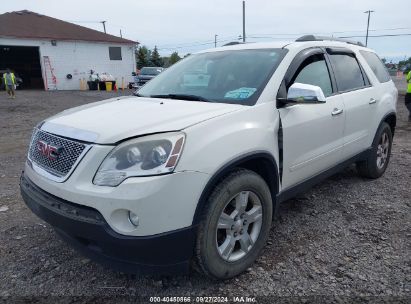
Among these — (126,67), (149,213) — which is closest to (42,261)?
(149,213)

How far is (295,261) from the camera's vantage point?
302 cm

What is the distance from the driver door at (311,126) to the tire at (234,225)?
44cm

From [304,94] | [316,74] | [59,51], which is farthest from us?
[59,51]

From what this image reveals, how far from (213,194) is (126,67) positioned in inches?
1228

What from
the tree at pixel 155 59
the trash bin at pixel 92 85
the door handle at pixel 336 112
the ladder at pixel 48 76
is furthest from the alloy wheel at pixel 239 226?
the tree at pixel 155 59

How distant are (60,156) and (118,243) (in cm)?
76

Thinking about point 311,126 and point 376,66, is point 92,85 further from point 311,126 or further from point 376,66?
point 311,126

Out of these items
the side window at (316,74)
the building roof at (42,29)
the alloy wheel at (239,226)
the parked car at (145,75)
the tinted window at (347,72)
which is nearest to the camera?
the alloy wheel at (239,226)

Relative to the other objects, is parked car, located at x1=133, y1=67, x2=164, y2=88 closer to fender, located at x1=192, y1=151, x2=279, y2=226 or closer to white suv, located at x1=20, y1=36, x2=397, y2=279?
white suv, located at x1=20, y1=36, x2=397, y2=279

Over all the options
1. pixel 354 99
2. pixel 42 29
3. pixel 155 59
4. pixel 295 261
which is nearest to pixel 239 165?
pixel 295 261

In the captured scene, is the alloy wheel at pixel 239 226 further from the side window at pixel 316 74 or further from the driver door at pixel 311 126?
the side window at pixel 316 74

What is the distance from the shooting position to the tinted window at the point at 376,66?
4.72 m

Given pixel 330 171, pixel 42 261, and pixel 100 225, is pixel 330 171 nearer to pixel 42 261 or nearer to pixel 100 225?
pixel 100 225

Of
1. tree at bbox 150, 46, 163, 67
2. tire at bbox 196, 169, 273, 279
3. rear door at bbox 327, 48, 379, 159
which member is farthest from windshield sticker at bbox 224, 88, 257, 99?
tree at bbox 150, 46, 163, 67
